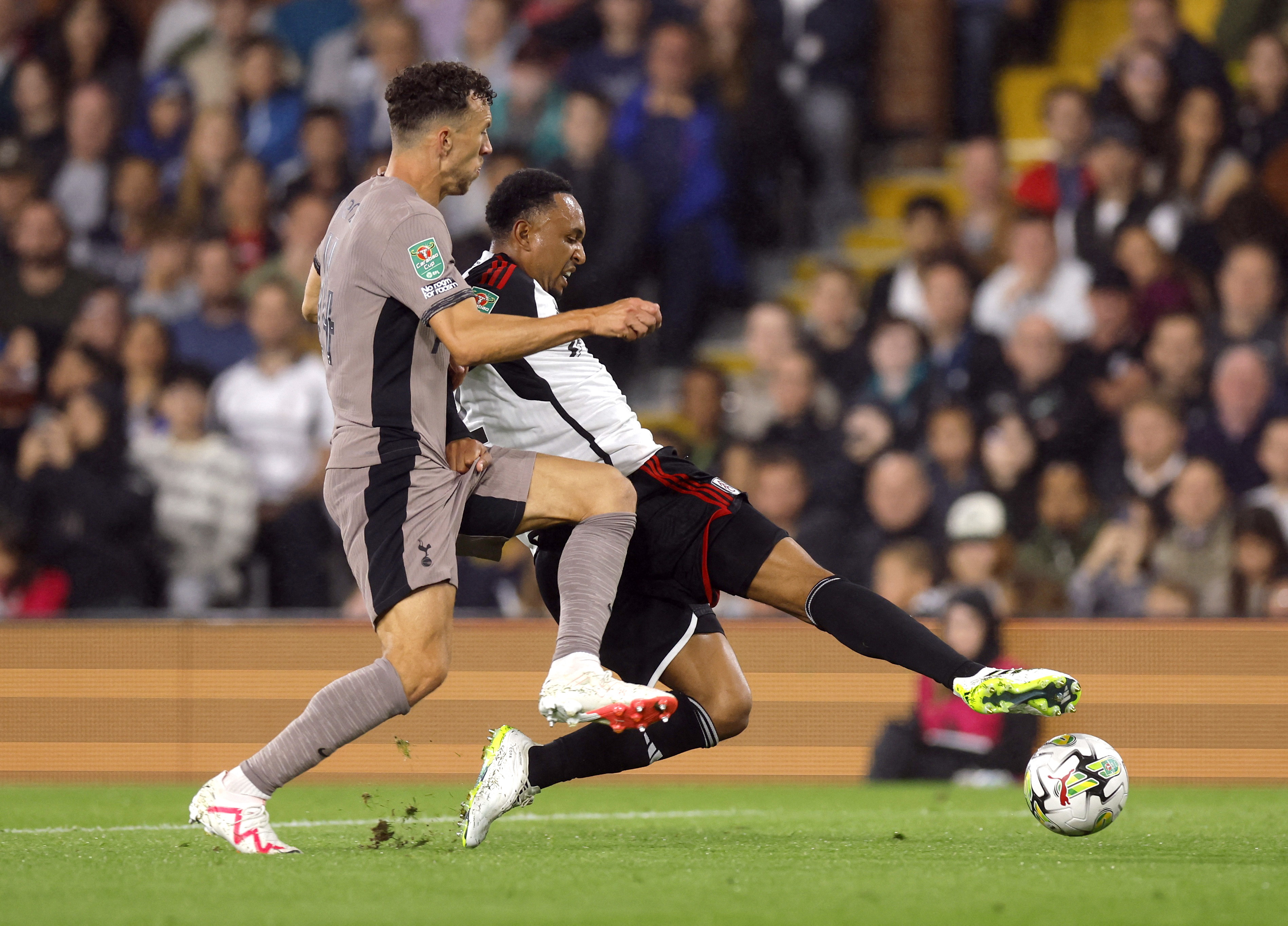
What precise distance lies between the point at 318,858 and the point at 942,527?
5129mm

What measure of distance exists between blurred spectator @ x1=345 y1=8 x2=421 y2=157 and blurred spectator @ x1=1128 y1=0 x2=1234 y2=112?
15.7 ft

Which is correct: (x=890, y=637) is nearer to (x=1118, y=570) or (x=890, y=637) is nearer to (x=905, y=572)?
(x=905, y=572)

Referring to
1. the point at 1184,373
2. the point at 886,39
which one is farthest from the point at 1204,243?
the point at 886,39

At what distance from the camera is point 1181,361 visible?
9.41 metres

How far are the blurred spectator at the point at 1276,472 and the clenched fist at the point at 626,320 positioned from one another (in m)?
5.04

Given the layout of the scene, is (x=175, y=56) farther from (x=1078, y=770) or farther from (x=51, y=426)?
(x=1078, y=770)

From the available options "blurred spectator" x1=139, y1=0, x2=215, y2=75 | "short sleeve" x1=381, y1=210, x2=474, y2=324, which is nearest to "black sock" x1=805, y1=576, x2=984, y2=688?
"short sleeve" x1=381, y1=210, x2=474, y2=324

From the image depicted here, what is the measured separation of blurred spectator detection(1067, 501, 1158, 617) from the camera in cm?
881

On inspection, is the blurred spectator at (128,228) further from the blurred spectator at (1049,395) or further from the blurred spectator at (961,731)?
the blurred spectator at (961,731)

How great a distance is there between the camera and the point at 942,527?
9195 mm

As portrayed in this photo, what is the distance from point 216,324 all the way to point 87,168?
2.05m

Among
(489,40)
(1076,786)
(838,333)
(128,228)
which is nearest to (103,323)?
(128,228)

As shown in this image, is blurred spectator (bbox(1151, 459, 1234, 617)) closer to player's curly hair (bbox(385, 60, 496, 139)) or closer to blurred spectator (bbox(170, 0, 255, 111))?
player's curly hair (bbox(385, 60, 496, 139))

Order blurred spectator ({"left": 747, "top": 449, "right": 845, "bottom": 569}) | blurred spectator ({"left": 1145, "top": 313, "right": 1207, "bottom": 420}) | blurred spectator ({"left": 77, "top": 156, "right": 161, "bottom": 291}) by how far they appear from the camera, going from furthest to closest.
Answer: blurred spectator ({"left": 77, "top": 156, "right": 161, "bottom": 291}) → blurred spectator ({"left": 1145, "top": 313, "right": 1207, "bottom": 420}) → blurred spectator ({"left": 747, "top": 449, "right": 845, "bottom": 569})
